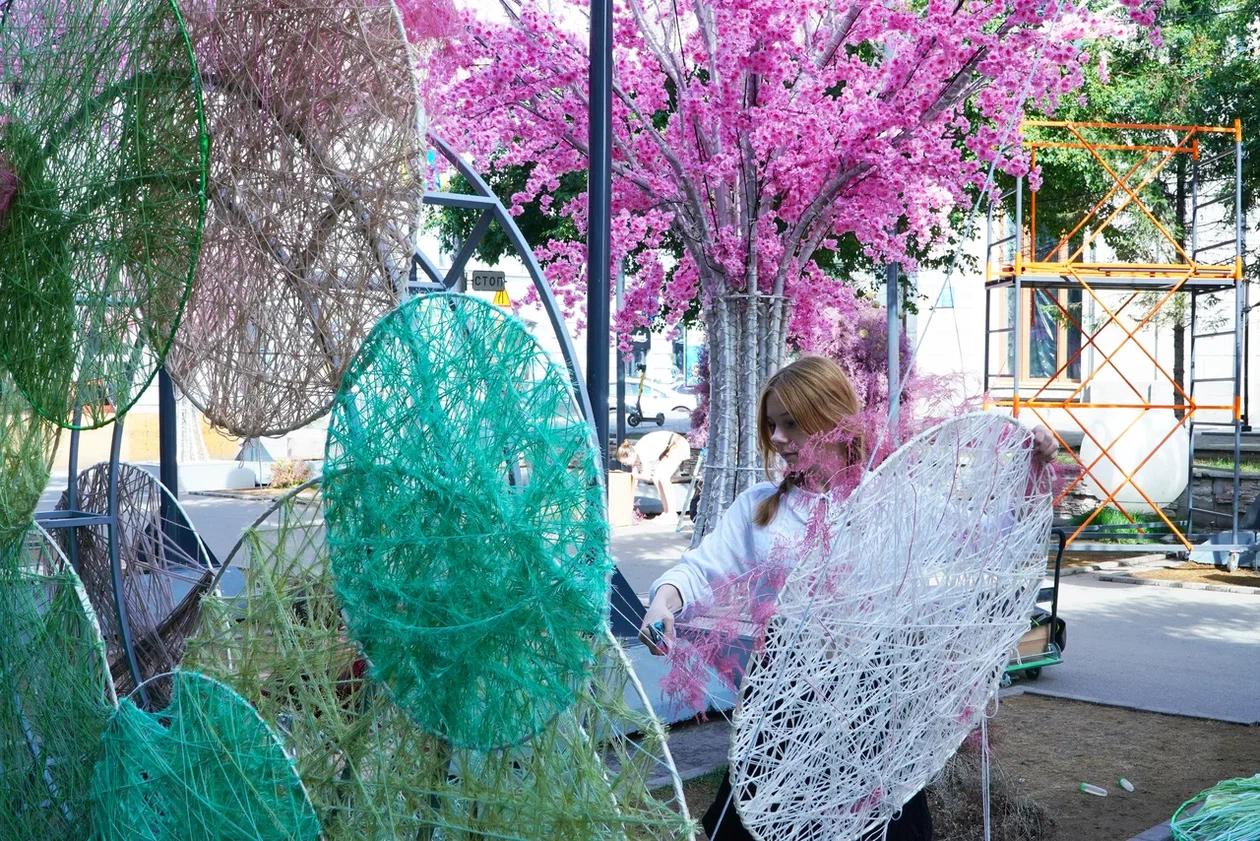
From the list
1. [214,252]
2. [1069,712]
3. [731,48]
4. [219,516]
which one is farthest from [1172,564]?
[214,252]

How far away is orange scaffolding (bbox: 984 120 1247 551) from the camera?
10.0 meters

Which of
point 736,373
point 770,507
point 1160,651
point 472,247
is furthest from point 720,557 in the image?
point 1160,651

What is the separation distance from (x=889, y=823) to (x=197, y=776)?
1.35 metres

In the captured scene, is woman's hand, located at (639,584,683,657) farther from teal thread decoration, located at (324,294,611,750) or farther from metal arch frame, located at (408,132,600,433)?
metal arch frame, located at (408,132,600,433)

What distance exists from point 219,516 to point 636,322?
5606mm

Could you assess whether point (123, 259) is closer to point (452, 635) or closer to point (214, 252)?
point (214, 252)

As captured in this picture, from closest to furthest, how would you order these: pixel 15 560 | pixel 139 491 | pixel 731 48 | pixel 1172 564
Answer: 1. pixel 15 560
2. pixel 139 491
3. pixel 731 48
4. pixel 1172 564

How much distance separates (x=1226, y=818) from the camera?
3.56 metres

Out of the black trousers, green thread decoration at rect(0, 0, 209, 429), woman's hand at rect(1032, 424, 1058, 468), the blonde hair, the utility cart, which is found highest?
green thread decoration at rect(0, 0, 209, 429)

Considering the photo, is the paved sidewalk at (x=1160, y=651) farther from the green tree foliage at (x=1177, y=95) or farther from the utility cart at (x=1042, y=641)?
the green tree foliage at (x=1177, y=95)

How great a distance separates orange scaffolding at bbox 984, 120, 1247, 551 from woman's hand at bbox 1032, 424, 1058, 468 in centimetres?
560

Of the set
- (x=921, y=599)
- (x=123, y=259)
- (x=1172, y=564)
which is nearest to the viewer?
(x=123, y=259)

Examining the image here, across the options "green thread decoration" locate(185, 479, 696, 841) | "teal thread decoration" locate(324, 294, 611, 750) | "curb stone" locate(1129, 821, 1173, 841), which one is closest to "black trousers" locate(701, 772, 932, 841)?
"green thread decoration" locate(185, 479, 696, 841)

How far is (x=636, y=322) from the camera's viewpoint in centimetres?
857
